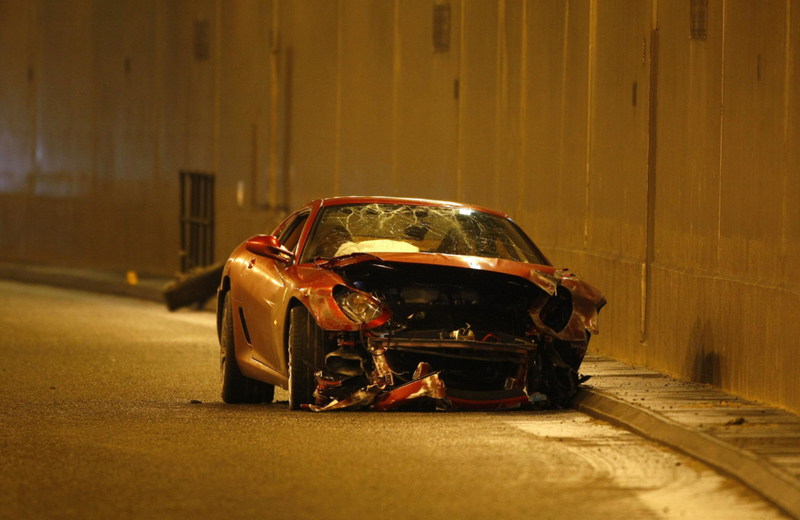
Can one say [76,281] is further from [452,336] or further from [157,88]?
[452,336]

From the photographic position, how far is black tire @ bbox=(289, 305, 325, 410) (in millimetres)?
9516

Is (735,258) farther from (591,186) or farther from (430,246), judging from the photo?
(591,186)

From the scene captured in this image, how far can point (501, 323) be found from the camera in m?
9.83

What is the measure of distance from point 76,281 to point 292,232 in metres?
15.7

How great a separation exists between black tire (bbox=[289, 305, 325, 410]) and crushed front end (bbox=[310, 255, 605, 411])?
0.06m

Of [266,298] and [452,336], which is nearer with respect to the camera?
[452,336]

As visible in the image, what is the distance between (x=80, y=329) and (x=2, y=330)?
888mm

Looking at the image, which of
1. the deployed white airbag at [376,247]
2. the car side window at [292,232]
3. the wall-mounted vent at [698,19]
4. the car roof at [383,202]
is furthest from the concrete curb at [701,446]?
the wall-mounted vent at [698,19]

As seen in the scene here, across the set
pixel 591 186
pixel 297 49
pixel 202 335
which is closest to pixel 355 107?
pixel 297 49

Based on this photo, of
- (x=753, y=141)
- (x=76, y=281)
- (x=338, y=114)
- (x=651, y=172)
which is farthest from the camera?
(x=76, y=281)

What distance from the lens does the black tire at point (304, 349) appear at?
31.2 feet

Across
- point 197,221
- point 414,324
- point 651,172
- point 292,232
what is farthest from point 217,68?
point 414,324

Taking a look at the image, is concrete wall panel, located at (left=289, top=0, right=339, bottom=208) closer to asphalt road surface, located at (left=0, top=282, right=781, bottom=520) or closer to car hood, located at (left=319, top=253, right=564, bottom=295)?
asphalt road surface, located at (left=0, top=282, right=781, bottom=520)

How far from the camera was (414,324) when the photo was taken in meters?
9.63
